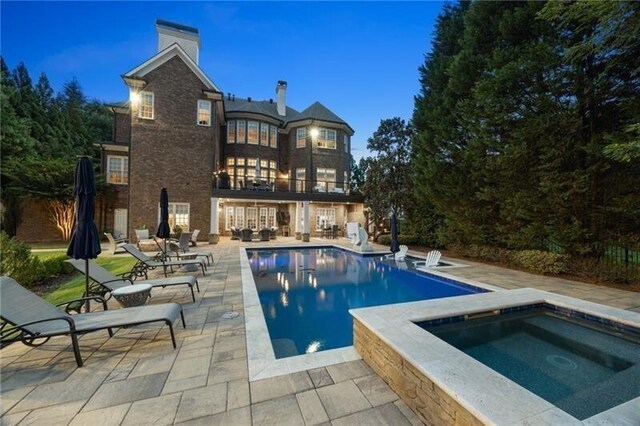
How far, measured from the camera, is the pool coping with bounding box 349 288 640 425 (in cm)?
173

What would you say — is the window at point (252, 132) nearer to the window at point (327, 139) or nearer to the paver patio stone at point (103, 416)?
the window at point (327, 139)

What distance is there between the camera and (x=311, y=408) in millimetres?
2215

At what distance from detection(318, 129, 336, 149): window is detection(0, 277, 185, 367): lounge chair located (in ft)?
62.9

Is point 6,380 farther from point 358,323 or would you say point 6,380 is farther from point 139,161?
point 139,161

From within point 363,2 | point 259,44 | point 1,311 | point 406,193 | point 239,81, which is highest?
point 239,81

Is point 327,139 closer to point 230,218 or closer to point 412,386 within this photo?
point 230,218

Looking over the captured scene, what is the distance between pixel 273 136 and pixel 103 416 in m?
20.8

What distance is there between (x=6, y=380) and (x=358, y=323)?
3.69 metres

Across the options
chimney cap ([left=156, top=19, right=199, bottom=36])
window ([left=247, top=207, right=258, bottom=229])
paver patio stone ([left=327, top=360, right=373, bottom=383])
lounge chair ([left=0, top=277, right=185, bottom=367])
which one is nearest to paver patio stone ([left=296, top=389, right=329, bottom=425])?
paver patio stone ([left=327, top=360, right=373, bottom=383])

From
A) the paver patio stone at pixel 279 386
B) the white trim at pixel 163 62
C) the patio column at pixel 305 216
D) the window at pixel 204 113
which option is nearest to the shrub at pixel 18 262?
the paver patio stone at pixel 279 386

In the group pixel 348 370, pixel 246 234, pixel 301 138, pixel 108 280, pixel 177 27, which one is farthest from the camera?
pixel 301 138

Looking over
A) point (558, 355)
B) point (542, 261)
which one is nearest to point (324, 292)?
point (558, 355)

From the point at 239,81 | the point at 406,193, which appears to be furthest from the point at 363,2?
the point at 239,81

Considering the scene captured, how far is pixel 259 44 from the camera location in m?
23.5
